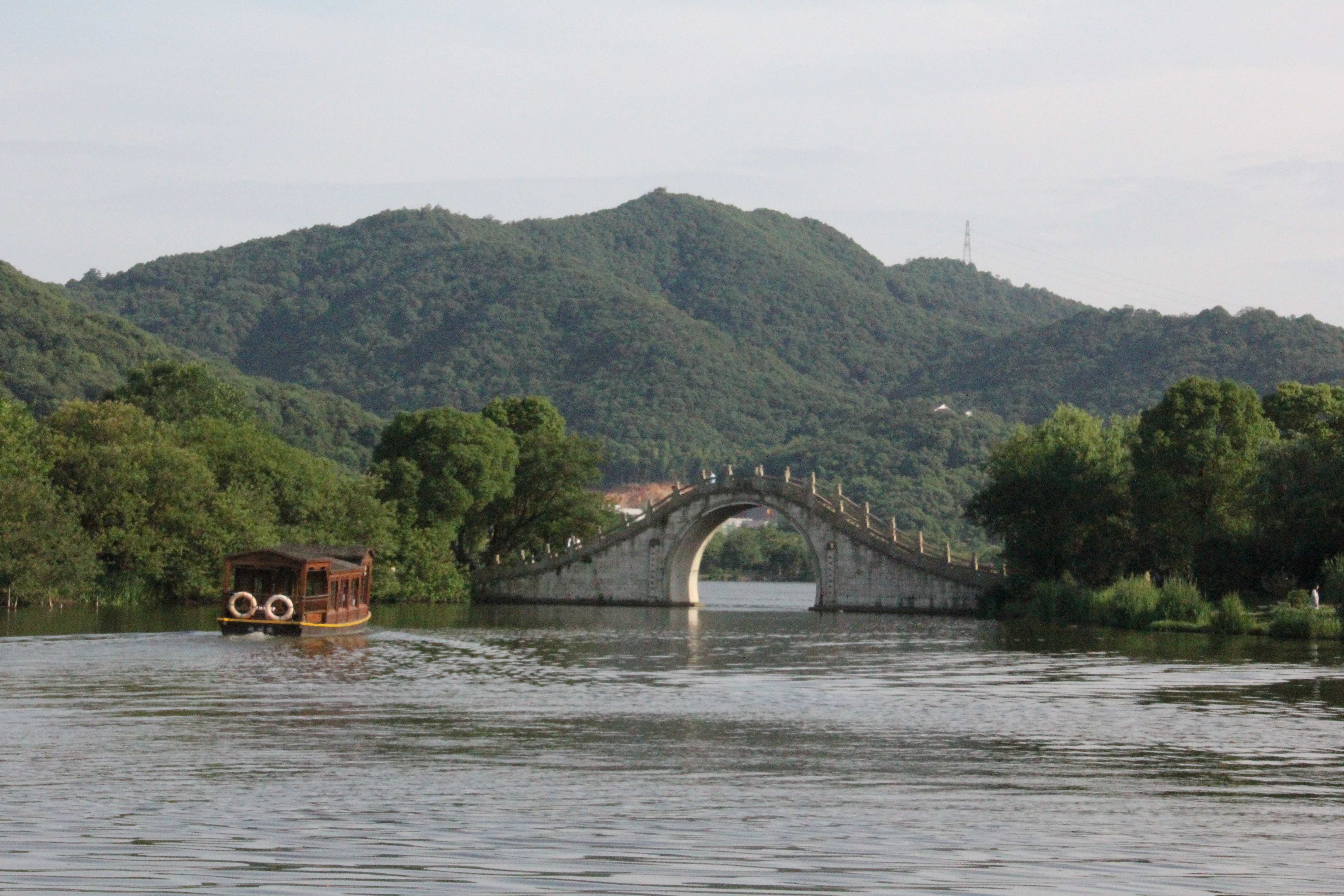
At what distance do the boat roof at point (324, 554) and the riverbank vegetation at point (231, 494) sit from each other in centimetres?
1069

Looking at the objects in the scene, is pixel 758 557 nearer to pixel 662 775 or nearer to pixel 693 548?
pixel 693 548

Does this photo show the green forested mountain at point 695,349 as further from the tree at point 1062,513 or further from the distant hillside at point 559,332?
the tree at point 1062,513

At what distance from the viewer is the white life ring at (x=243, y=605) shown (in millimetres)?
41844

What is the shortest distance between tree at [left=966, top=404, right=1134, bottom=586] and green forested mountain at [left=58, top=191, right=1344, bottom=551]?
45.1 m

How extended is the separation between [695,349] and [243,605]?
116532 millimetres

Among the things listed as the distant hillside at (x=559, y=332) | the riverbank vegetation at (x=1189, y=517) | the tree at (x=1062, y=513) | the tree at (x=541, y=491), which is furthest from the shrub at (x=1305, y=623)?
the distant hillside at (x=559, y=332)

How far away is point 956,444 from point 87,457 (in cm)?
7231

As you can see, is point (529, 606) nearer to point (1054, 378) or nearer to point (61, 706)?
point (61, 706)

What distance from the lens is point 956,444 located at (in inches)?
4680

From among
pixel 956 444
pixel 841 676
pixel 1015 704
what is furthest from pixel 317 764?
pixel 956 444

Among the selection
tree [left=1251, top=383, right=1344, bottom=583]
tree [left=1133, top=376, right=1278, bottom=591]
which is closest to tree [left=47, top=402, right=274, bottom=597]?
tree [left=1133, top=376, right=1278, bottom=591]

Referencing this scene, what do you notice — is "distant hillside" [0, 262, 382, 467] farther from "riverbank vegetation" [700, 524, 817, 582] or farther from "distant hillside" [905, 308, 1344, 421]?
"distant hillside" [905, 308, 1344, 421]

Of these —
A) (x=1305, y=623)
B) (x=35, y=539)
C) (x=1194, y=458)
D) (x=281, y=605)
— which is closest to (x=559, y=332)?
(x=35, y=539)

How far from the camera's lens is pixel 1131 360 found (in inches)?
5162
